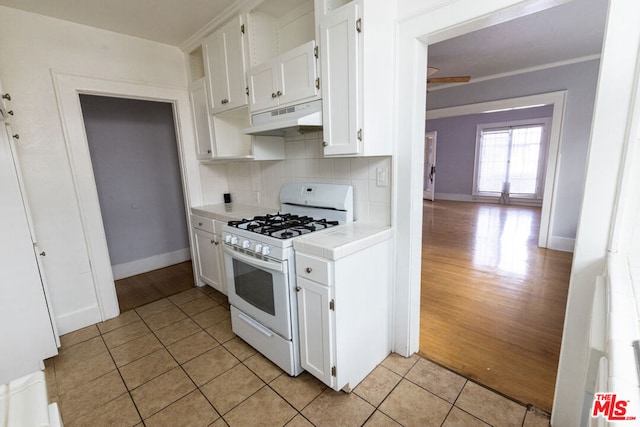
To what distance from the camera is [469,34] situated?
9.87ft

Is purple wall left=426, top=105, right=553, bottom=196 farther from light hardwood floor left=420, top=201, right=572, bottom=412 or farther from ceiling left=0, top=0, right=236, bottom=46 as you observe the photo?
ceiling left=0, top=0, right=236, bottom=46

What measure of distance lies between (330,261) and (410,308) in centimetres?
82

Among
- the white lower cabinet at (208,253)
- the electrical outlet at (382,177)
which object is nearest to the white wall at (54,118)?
the white lower cabinet at (208,253)

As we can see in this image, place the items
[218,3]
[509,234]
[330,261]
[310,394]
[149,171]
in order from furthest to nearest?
[509,234], [149,171], [218,3], [310,394], [330,261]

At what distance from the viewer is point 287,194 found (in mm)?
2555

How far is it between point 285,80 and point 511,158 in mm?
7765

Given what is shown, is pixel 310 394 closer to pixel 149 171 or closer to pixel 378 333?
pixel 378 333

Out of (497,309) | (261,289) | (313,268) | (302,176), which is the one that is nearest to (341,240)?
(313,268)

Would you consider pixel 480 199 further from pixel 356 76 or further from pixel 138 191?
pixel 138 191

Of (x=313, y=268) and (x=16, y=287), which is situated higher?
(x=313, y=268)

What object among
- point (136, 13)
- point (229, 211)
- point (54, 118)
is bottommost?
point (229, 211)

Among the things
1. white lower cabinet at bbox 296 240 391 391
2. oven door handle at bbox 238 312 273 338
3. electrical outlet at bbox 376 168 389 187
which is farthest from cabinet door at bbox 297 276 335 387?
electrical outlet at bbox 376 168 389 187

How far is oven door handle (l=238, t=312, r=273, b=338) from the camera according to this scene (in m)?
1.94

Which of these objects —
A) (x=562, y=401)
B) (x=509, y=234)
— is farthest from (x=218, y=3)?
(x=509, y=234)
